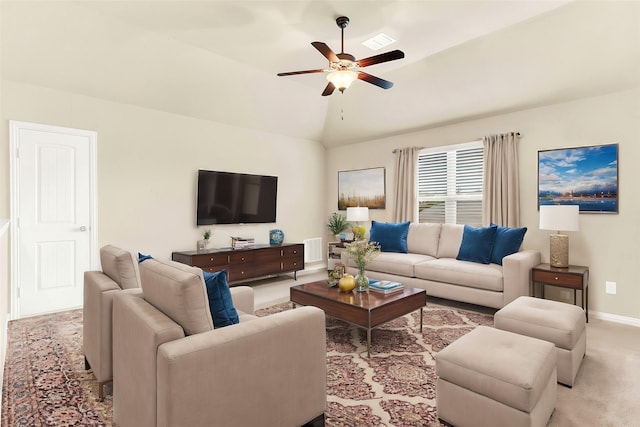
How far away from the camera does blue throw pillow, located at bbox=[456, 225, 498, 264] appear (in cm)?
432

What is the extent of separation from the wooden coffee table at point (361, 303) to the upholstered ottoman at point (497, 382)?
2.97 feet

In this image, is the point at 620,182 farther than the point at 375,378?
Yes

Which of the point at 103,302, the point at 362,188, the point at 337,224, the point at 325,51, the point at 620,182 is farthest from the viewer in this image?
the point at 337,224

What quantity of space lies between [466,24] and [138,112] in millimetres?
4223

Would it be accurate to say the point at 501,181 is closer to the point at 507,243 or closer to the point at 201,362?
the point at 507,243

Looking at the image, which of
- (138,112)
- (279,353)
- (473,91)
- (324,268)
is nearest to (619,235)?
(473,91)

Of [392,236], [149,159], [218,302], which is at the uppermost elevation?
[149,159]

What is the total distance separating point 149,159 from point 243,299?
3.04 m

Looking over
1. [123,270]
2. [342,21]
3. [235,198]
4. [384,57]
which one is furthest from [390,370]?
[235,198]

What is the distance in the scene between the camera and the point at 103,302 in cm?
218

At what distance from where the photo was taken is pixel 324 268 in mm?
7062

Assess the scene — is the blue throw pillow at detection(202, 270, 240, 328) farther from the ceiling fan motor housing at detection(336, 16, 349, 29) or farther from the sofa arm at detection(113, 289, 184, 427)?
the ceiling fan motor housing at detection(336, 16, 349, 29)

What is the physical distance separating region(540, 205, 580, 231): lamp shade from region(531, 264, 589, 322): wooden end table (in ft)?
1.50

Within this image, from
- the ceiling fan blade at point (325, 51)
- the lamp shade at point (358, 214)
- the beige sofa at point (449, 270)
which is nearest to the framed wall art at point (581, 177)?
the beige sofa at point (449, 270)
